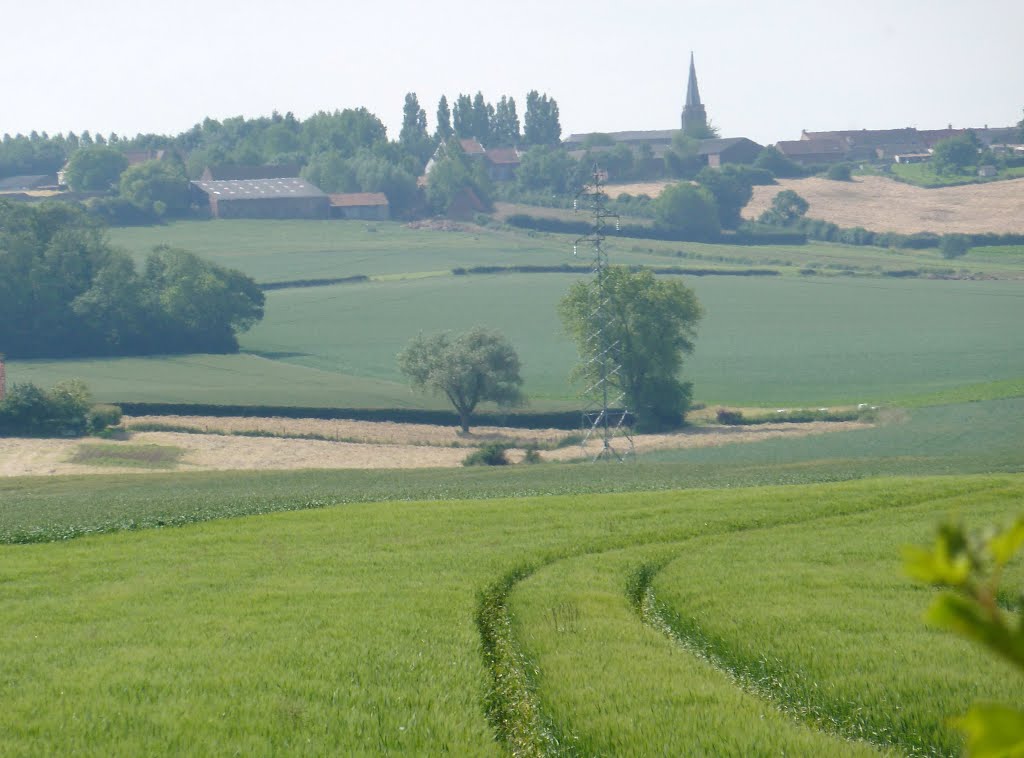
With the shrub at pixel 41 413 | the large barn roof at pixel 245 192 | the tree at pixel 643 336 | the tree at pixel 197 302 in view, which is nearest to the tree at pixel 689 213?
the large barn roof at pixel 245 192

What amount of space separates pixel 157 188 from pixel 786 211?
89.9 metres

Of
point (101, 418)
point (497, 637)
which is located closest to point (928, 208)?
point (101, 418)

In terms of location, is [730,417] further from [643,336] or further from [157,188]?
[157,188]

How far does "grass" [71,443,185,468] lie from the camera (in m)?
64.8

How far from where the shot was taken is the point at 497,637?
17.2 meters

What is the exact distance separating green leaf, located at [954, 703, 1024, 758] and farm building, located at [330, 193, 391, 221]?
196 meters

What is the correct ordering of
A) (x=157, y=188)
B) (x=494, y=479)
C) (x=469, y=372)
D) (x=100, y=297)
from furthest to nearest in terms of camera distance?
(x=157, y=188), (x=100, y=297), (x=469, y=372), (x=494, y=479)

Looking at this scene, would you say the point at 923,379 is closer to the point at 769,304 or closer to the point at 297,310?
the point at 769,304

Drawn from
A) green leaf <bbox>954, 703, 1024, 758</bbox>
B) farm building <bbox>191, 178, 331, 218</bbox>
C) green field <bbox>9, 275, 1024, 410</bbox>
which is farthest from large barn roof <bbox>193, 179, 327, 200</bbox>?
green leaf <bbox>954, 703, 1024, 758</bbox>

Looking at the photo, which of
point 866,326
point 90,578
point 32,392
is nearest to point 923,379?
point 866,326

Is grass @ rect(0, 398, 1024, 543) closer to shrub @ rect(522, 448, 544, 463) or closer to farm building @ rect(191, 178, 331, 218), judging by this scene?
shrub @ rect(522, 448, 544, 463)

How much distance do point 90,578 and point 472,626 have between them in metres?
9.10

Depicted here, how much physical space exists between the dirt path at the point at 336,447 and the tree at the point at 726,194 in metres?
107

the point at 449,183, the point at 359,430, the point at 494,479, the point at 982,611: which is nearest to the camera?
the point at 982,611
